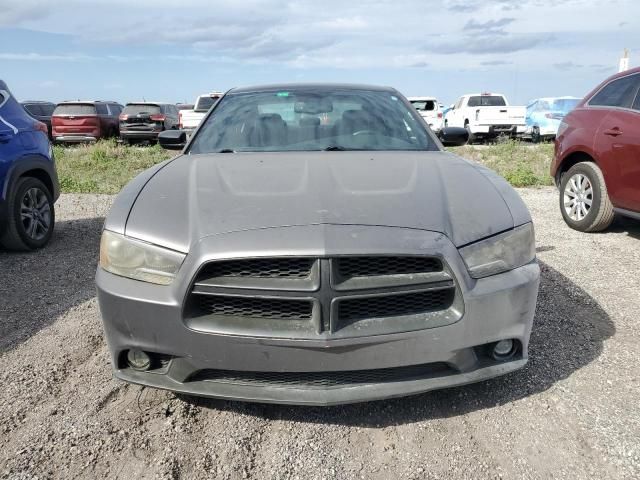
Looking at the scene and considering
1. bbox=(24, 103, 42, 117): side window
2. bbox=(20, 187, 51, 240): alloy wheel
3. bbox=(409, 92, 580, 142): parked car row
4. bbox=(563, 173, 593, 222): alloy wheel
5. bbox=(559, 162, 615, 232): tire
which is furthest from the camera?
bbox=(24, 103, 42, 117): side window

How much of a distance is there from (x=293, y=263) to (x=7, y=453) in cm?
147

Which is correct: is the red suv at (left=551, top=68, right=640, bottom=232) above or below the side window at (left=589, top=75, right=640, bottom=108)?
below

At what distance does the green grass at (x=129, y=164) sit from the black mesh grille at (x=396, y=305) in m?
7.87

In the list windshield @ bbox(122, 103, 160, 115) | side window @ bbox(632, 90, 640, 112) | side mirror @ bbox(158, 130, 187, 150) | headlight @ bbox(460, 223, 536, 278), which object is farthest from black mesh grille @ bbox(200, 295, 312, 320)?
windshield @ bbox(122, 103, 160, 115)

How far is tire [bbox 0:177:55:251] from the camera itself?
5305 millimetres

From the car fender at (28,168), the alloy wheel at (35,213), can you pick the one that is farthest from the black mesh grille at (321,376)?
the alloy wheel at (35,213)

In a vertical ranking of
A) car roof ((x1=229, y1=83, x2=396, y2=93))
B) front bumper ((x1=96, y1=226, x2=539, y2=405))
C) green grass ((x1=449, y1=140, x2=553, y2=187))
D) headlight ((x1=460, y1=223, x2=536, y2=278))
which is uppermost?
car roof ((x1=229, y1=83, x2=396, y2=93))

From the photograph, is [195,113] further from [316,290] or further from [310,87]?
[316,290]

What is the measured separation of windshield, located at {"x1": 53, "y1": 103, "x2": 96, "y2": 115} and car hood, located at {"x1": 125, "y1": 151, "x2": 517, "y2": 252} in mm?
17904

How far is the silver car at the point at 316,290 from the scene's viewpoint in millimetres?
2184

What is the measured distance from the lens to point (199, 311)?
2.26 meters

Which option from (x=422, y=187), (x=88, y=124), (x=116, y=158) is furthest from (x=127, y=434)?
→ (x=88, y=124)

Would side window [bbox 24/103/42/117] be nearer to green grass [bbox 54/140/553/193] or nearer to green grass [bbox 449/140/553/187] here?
green grass [bbox 54/140/553/193]

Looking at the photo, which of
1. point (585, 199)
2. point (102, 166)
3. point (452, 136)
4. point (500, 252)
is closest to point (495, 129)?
point (102, 166)
